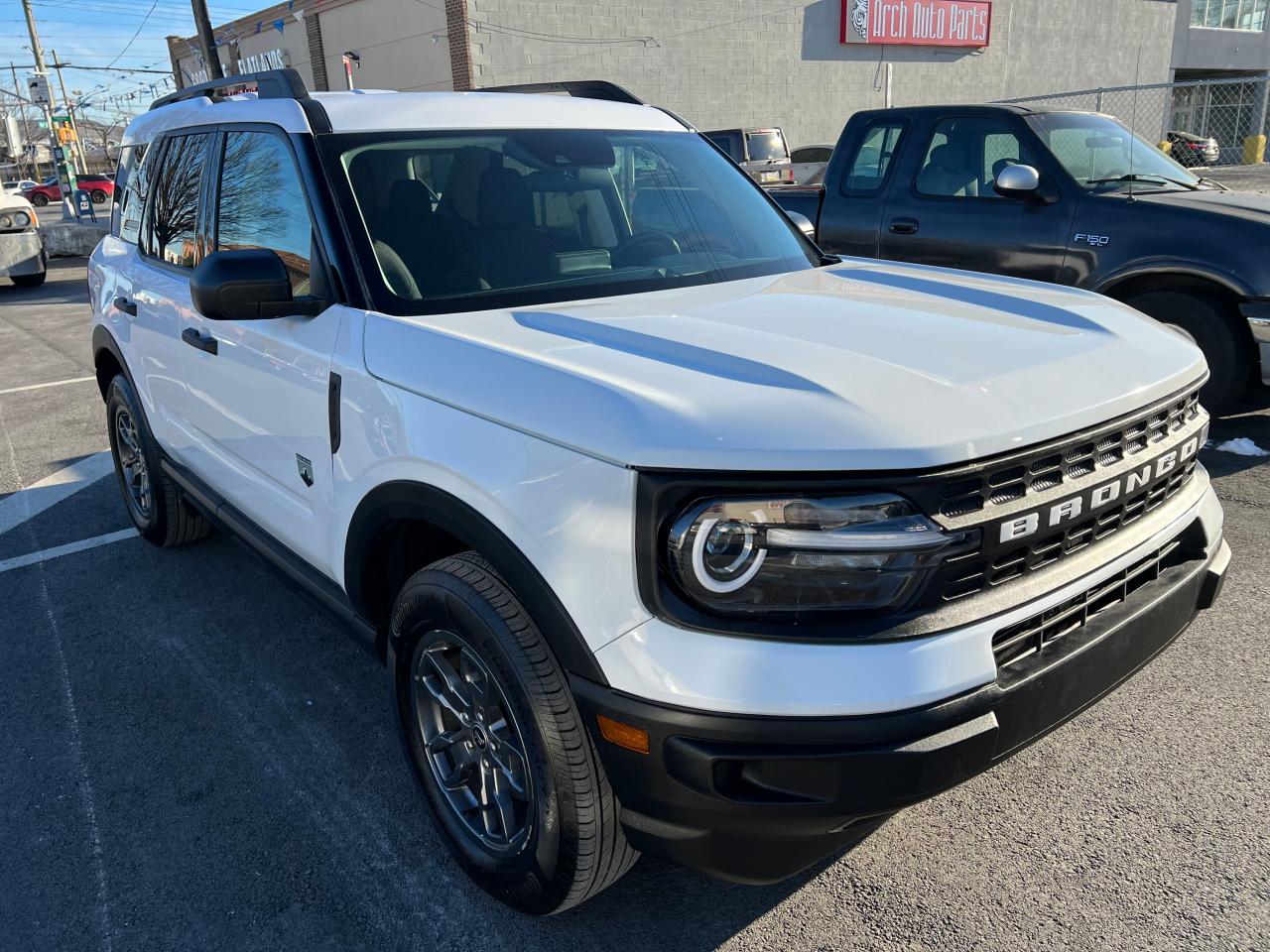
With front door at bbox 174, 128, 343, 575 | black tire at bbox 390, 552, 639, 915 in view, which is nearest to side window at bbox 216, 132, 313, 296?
front door at bbox 174, 128, 343, 575

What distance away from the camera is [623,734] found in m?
1.85

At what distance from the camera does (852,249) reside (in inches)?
274

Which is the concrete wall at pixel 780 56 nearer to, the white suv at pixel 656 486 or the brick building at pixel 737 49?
the brick building at pixel 737 49

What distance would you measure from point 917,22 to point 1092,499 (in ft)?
102

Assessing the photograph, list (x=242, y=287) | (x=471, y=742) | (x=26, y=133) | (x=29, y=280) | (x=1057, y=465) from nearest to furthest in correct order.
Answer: (x=1057, y=465) → (x=471, y=742) → (x=242, y=287) → (x=29, y=280) → (x=26, y=133)

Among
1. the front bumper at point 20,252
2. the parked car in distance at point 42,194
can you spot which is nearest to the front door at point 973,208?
the front bumper at point 20,252

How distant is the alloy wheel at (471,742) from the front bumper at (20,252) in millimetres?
15383

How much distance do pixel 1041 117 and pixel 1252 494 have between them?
284 cm

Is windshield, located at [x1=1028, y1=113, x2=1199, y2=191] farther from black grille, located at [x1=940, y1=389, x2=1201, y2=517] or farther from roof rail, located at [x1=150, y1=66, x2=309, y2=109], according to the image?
roof rail, located at [x1=150, y1=66, x2=309, y2=109]

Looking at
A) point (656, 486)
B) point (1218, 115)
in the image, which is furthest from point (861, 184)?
point (1218, 115)

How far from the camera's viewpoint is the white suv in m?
1.77

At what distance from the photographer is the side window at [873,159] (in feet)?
22.5

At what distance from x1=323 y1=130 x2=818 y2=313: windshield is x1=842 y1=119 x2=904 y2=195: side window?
3.58 metres

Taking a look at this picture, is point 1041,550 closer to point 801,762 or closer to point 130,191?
point 801,762
